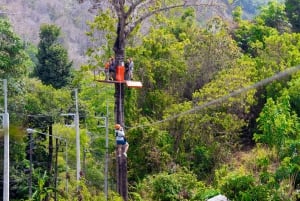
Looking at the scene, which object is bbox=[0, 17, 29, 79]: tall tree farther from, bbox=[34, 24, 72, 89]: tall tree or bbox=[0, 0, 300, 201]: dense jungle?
bbox=[34, 24, 72, 89]: tall tree

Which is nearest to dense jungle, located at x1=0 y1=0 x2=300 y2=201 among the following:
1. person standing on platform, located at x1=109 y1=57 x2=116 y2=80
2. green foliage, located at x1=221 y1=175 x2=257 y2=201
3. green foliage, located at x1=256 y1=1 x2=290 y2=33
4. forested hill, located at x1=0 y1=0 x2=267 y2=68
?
green foliage, located at x1=221 y1=175 x2=257 y2=201

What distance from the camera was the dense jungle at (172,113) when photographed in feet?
44.2

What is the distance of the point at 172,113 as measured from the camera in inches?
670

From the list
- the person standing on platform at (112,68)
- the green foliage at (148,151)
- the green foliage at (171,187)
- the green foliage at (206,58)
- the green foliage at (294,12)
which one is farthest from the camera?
the green foliage at (294,12)

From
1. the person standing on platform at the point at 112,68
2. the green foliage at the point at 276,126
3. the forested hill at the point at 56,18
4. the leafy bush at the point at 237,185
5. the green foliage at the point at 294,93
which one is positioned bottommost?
the leafy bush at the point at 237,185

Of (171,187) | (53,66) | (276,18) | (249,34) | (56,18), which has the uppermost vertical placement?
(56,18)

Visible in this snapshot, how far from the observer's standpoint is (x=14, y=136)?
141 centimetres

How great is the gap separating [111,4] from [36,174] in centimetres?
974

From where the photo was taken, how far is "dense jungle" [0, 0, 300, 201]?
13461 mm

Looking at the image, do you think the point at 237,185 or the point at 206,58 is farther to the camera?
the point at 206,58

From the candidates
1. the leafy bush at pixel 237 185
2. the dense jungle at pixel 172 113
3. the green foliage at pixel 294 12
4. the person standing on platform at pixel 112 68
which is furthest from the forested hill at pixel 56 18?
the person standing on platform at pixel 112 68

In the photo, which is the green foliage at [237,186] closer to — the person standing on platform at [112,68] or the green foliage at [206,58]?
the person standing on platform at [112,68]

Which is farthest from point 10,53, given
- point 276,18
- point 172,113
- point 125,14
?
point 276,18

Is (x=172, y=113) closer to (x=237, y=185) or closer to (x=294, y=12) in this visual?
(x=237, y=185)
